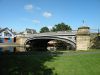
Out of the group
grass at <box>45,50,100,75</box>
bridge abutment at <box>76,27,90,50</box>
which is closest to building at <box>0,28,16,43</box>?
bridge abutment at <box>76,27,90,50</box>

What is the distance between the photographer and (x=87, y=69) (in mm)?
15211

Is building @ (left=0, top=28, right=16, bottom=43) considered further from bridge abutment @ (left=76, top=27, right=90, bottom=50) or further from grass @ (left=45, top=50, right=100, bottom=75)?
grass @ (left=45, top=50, right=100, bottom=75)

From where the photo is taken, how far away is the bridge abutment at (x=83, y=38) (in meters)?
34.7

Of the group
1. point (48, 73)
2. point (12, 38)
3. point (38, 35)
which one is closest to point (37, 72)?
point (48, 73)

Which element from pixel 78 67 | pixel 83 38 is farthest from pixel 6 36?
pixel 78 67

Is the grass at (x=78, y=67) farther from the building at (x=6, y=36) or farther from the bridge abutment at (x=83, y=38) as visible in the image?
the building at (x=6, y=36)

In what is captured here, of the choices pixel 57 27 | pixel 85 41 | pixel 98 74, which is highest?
pixel 57 27

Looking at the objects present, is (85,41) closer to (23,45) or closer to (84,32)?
(84,32)

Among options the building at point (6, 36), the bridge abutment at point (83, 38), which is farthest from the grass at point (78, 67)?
the building at point (6, 36)

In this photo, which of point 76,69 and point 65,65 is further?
point 65,65

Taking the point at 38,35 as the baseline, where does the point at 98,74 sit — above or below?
below

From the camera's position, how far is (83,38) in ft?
115

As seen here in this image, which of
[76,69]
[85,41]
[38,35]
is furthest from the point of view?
[38,35]

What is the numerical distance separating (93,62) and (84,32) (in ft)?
59.8
